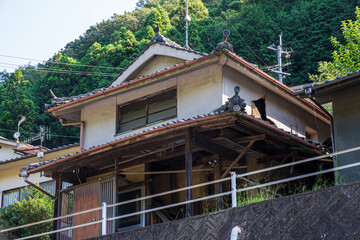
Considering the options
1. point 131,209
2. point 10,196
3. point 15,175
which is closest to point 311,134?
point 131,209

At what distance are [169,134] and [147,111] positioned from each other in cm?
318

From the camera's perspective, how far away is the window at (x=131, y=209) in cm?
1641

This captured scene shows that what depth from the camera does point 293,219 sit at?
408 inches

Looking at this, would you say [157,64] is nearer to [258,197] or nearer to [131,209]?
[131,209]

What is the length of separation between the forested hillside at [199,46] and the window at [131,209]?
Answer: 17481 millimetres

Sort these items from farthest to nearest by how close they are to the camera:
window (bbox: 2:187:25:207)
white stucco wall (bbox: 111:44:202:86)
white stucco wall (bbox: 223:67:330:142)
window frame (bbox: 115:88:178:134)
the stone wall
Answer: window (bbox: 2:187:25:207) < white stucco wall (bbox: 111:44:202:86) < window frame (bbox: 115:88:178:134) < white stucco wall (bbox: 223:67:330:142) < the stone wall

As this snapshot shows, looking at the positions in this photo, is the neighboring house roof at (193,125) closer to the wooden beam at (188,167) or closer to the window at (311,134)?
the wooden beam at (188,167)

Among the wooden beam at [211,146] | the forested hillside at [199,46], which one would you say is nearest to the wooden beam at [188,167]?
the wooden beam at [211,146]

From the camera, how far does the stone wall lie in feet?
32.2

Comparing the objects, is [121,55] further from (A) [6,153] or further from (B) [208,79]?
(B) [208,79]

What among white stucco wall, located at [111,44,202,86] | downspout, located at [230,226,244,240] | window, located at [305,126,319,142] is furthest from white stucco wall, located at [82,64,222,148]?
downspout, located at [230,226,244,240]

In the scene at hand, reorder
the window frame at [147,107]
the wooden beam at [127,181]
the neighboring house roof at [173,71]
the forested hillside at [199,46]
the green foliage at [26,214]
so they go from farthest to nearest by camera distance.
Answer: the forested hillside at [199,46]
the green foliage at [26,214]
the window frame at [147,107]
the wooden beam at [127,181]
the neighboring house roof at [173,71]

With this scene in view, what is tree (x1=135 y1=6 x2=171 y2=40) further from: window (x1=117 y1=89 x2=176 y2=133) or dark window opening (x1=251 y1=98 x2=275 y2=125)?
dark window opening (x1=251 y1=98 x2=275 y2=125)

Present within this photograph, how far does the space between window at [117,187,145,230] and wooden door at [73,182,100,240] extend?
0.83m
